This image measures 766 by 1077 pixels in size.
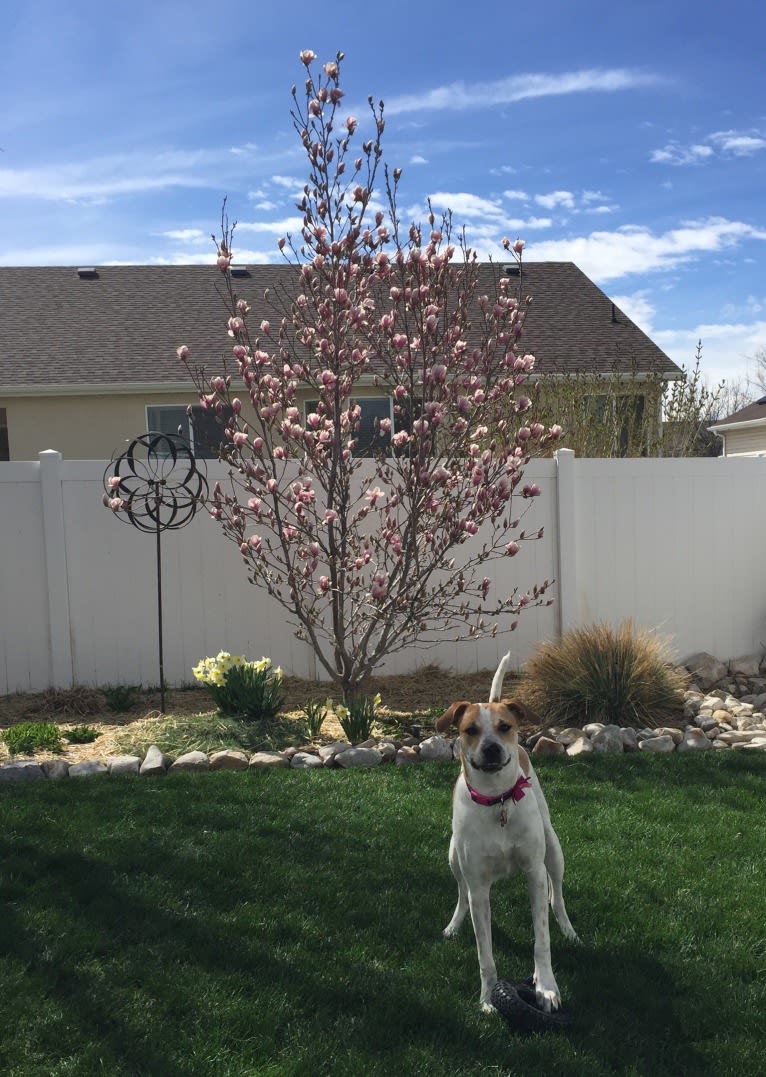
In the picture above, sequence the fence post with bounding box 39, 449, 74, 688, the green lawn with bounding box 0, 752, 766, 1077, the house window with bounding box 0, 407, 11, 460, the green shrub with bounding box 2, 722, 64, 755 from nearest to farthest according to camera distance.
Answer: the green lawn with bounding box 0, 752, 766, 1077, the green shrub with bounding box 2, 722, 64, 755, the fence post with bounding box 39, 449, 74, 688, the house window with bounding box 0, 407, 11, 460

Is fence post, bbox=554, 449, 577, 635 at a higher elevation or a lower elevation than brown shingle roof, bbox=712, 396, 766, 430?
lower

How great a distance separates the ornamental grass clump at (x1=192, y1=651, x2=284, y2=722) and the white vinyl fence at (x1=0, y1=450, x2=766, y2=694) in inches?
48.7

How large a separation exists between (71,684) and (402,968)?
4.73 m

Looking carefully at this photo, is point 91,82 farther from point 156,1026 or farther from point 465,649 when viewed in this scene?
point 156,1026

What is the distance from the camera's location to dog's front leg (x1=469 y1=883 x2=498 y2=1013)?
2823mm

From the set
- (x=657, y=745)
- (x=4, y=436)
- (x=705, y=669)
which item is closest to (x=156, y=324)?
(x=4, y=436)

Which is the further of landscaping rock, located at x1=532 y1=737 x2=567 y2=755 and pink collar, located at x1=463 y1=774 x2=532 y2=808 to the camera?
landscaping rock, located at x1=532 y1=737 x2=567 y2=755

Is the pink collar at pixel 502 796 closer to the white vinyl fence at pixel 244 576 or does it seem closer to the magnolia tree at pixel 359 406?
the magnolia tree at pixel 359 406

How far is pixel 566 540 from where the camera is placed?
757 cm

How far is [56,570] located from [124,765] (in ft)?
7.62

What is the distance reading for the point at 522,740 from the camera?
5762 millimetres

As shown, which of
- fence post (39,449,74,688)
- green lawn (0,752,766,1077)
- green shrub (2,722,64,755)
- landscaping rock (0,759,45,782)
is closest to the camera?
green lawn (0,752,766,1077)

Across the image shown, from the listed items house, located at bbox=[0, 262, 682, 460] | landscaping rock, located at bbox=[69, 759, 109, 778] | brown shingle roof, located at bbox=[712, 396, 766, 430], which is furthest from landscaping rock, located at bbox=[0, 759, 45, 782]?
brown shingle roof, located at bbox=[712, 396, 766, 430]

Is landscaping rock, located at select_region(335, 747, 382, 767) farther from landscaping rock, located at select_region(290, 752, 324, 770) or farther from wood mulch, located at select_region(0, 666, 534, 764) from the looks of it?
wood mulch, located at select_region(0, 666, 534, 764)
